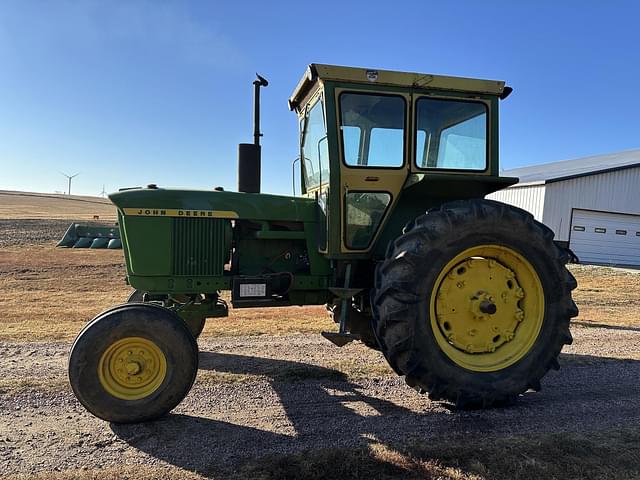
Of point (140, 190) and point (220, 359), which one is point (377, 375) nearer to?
point (220, 359)

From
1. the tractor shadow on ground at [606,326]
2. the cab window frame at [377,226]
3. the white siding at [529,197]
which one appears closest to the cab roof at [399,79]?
the cab window frame at [377,226]

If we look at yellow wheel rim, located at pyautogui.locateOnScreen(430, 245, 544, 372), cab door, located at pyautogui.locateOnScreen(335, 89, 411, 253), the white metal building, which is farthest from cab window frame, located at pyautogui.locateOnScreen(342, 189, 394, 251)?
the white metal building

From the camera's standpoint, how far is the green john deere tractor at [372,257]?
362 centimetres

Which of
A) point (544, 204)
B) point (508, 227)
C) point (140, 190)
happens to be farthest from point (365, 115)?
point (544, 204)

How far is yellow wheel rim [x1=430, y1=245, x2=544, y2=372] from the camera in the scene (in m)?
3.96

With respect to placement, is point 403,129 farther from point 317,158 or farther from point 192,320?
point 192,320

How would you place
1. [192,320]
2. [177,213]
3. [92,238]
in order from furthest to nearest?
[92,238], [192,320], [177,213]

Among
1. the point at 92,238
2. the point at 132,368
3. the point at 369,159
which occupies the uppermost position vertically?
the point at 369,159

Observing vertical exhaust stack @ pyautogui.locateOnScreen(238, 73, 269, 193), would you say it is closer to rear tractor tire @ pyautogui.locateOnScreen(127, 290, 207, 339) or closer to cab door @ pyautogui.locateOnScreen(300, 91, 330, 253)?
cab door @ pyautogui.locateOnScreen(300, 91, 330, 253)

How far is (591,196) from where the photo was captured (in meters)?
19.4

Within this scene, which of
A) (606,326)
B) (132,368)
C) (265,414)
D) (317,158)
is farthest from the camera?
(606,326)

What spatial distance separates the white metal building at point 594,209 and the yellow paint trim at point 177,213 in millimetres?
16922

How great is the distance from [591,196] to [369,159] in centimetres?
1831


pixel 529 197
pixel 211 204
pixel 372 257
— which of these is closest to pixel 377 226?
pixel 372 257
